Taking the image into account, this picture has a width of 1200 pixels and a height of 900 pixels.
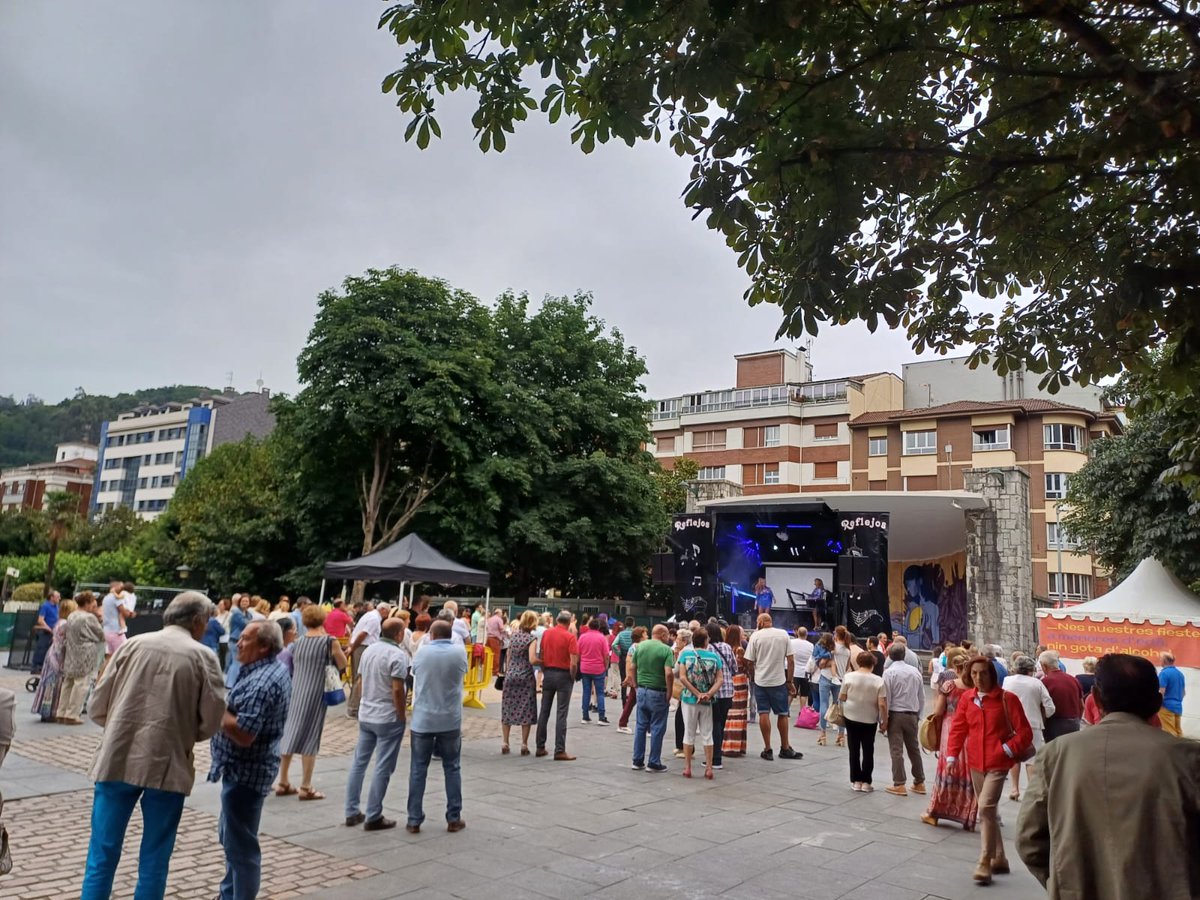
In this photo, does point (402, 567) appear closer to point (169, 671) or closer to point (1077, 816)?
point (169, 671)

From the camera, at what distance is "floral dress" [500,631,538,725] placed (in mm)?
10172

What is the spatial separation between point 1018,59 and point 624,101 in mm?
3036

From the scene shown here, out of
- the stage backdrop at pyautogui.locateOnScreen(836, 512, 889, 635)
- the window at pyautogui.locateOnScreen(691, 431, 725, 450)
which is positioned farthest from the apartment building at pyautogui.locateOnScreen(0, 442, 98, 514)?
the stage backdrop at pyautogui.locateOnScreen(836, 512, 889, 635)

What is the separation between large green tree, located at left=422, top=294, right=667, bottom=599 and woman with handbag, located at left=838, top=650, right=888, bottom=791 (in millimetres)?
18124

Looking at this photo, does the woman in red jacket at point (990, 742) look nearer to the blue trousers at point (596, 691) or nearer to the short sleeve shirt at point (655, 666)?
the short sleeve shirt at point (655, 666)

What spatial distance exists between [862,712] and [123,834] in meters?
6.95

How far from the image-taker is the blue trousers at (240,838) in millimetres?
4367

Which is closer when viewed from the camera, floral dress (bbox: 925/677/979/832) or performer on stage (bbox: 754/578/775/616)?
floral dress (bbox: 925/677/979/832)

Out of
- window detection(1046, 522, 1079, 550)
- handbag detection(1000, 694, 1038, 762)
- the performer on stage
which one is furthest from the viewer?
window detection(1046, 522, 1079, 550)

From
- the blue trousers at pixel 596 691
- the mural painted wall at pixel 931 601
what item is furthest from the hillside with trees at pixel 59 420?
the blue trousers at pixel 596 691

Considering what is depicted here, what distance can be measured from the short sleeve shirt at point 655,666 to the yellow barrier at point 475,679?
4.75 m

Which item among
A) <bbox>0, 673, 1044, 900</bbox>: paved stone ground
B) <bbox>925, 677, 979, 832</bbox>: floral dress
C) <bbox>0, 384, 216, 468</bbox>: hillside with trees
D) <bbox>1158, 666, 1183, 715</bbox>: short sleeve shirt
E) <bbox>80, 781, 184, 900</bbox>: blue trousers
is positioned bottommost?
<bbox>0, 673, 1044, 900</bbox>: paved stone ground

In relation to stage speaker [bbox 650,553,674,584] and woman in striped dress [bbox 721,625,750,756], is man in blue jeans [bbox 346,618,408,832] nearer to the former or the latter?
woman in striped dress [bbox 721,625,750,756]

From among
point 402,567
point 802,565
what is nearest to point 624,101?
point 402,567
